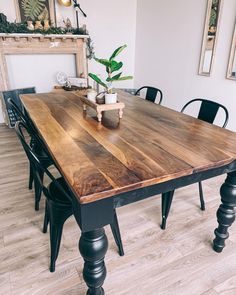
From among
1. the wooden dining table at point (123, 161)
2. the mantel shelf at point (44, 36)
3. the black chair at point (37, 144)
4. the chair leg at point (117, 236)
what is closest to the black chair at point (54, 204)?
the chair leg at point (117, 236)

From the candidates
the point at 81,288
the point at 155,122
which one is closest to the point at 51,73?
the point at 155,122

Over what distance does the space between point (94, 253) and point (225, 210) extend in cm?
88

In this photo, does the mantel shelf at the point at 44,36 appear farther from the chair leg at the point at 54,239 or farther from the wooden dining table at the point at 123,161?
the chair leg at the point at 54,239

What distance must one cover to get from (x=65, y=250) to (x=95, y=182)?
946 millimetres

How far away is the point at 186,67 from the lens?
3449mm

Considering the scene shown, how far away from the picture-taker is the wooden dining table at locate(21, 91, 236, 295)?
953 millimetres

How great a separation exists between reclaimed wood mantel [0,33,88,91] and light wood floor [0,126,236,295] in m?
2.43

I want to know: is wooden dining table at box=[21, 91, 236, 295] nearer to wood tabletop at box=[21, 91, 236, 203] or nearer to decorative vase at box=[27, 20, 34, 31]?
wood tabletop at box=[21, 91, 236, 203]

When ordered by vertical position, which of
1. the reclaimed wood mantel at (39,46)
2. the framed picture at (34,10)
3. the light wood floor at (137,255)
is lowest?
the light wood floor at (137,255)

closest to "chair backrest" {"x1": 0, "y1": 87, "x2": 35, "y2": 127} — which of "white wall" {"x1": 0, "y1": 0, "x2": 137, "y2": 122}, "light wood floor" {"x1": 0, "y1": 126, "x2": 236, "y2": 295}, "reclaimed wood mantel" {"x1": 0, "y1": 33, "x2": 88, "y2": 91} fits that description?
"reclaimed wood mantel" {"x1": 0, "y1": 33, "x2": 88, "y2": 91}

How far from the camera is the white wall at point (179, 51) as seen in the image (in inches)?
112

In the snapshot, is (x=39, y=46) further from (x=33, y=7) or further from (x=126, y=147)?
(x=126, y=147)

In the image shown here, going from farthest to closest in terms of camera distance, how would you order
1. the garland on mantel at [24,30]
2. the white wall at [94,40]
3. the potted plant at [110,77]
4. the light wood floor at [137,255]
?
1. the white wall at [94,40]
2. the garland on mantel at [24,30]
3. the potted plant at [110,77]
4. the light wood floor at [137,255]

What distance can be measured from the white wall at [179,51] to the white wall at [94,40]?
0.71ft
